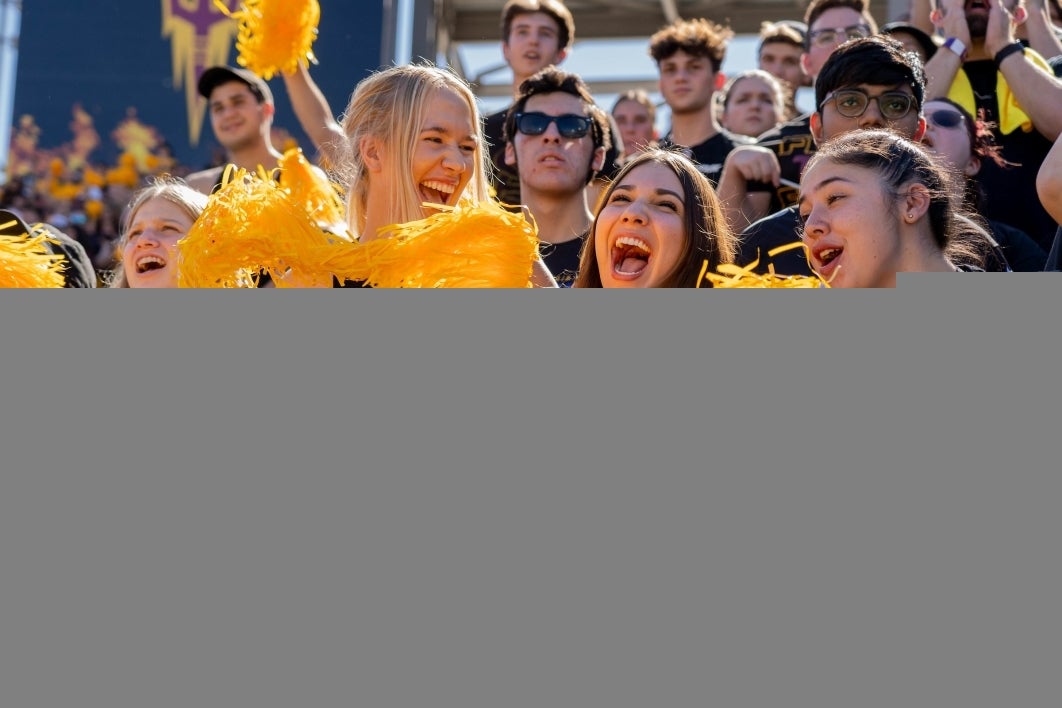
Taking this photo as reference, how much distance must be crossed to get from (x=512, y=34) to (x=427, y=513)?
10.0 ft

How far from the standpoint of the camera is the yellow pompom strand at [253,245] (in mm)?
2227

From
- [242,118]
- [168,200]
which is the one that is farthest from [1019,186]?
[242,118]

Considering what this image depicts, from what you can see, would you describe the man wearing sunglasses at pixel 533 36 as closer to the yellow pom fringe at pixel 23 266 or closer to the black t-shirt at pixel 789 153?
the black t-shirt at pixel 789 153

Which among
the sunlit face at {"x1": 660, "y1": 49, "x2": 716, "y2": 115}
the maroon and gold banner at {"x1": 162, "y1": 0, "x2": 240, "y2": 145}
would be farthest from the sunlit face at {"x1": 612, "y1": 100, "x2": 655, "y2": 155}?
the maroon and gold banner at {"x1": 162, "y1": 0, "x2": 240, "y2": 145}

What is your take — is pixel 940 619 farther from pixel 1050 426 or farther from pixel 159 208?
pixel 159 208

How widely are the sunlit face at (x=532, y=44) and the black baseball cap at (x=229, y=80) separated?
74 centimetres

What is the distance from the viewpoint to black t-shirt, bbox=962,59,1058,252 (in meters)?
3.37

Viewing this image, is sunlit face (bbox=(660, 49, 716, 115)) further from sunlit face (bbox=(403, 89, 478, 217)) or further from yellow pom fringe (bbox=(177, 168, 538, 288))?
yellow pom fringe (bbox=(177, 168, 538, 288))

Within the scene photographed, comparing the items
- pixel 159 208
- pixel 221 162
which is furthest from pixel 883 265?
Result: pixel 221 162

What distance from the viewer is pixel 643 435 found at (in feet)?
4.92

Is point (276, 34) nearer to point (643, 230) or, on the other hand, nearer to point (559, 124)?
point (559, 124)

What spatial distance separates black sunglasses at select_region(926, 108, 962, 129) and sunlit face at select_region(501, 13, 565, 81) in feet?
4.42

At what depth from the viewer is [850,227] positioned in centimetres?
249

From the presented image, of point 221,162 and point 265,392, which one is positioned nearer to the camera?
point 265,392
